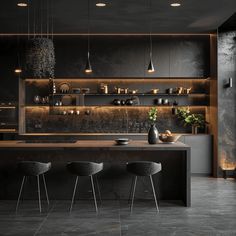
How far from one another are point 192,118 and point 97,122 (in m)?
2.20

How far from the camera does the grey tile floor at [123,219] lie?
4707mm

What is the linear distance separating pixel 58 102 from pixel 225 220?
551 cm

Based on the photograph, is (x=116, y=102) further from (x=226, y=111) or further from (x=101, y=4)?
(x=101, y=4)

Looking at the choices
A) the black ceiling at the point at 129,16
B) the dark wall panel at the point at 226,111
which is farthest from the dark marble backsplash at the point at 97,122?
the black ceiling at the point at 129,16

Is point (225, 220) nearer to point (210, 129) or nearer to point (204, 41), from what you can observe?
point (210, 129)

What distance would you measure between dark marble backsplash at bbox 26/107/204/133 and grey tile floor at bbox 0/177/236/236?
3425 mm

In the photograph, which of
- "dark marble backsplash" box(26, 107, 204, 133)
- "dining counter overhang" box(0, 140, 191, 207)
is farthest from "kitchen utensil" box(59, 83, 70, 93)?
"dining counter overhang" box(0, 140, 191, 207)

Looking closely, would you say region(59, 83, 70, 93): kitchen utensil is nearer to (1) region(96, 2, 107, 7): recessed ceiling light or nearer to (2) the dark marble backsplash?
(2) the dark marble backsplash

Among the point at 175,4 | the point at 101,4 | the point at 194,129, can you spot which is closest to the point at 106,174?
the point at 101,4

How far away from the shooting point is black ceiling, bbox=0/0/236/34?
6.92 meters

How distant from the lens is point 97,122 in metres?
9.91

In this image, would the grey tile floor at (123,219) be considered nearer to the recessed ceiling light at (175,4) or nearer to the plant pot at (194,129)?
the plant pot at (194,129)

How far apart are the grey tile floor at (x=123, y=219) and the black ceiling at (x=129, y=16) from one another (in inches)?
124

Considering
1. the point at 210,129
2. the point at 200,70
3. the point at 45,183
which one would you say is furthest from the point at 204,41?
the point at 45,183
